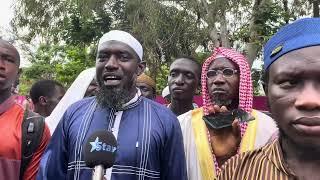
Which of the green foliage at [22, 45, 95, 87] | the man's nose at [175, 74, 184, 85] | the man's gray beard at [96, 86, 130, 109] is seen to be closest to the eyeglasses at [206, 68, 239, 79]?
the man's gray beard at [96, 86, 130, 109]

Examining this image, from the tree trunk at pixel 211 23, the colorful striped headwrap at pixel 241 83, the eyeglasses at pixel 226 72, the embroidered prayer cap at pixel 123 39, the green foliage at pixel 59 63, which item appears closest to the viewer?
the embroidered prayer cap at pixel 123 39

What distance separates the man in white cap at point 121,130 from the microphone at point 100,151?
0.58 m

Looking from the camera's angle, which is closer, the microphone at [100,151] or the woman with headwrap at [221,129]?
the microphone at [100,151]

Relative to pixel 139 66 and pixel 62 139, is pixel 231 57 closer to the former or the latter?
pixel 139 66

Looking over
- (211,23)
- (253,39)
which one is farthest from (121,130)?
(211,23)

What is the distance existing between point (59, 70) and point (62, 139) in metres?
21.9

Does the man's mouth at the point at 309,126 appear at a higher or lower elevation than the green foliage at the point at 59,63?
lower

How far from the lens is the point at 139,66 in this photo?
3.38 m

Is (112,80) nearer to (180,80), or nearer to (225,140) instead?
(225,140)

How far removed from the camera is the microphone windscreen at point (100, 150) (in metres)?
2.05

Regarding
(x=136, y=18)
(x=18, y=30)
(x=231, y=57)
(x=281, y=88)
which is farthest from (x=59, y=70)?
(x=281, y=88)

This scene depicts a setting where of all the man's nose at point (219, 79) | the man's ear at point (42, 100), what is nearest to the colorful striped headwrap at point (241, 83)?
the man's nose at point (219, 79)

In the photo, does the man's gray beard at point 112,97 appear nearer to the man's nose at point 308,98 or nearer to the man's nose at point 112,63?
the man's nose at point 112,63

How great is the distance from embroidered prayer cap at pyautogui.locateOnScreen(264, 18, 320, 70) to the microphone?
29.2 inches
